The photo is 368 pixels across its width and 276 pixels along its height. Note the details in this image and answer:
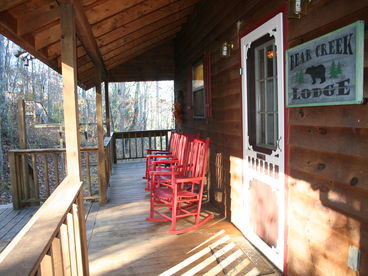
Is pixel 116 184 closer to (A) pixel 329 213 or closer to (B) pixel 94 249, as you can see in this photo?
(B) pixel 94 249

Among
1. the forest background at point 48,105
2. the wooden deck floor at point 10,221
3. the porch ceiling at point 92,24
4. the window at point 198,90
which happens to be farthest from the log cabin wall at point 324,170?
the forest background at point 48,105

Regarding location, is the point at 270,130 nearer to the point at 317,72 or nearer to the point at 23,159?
the point at 317,72

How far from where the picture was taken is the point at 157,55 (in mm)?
7906

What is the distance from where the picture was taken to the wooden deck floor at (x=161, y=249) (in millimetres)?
2574

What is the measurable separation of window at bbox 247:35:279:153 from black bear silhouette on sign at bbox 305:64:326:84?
2.19 ft

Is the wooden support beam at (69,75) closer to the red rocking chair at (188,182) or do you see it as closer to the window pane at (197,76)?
the red rocking chair at (188,182)

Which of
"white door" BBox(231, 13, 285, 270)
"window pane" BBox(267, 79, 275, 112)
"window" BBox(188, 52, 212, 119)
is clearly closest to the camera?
"white door" BBox(231, 13, 285, 270)

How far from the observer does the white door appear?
2.40m

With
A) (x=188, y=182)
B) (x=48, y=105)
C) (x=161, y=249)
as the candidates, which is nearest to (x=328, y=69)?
(x=161, y=249)

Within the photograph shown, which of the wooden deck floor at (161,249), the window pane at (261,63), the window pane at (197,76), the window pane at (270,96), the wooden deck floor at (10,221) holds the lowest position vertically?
the wooden deck floor at (10,221)

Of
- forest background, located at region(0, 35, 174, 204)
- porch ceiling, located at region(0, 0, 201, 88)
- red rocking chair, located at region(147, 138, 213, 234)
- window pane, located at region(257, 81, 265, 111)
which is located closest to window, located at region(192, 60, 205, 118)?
porch ceiling, located at region(0, 0, 201, 88)

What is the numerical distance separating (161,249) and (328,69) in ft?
7.27

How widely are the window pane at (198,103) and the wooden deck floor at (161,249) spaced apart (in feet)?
6.49

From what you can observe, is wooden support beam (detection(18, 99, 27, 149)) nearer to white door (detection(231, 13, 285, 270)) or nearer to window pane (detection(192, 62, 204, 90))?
window pane (detection(192, 62, 204, 90))
